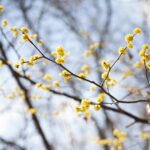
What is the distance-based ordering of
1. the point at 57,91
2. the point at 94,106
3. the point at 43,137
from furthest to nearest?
the point at 43,137 < the point at 57,91 < the point at 94,106

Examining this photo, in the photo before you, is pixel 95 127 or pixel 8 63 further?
pixel 95 127

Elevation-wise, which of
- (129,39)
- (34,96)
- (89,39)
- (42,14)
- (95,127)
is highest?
(89,39)

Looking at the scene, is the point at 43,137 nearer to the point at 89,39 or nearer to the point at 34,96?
the point at 34,96

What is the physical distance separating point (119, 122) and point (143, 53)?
1203 centimetres

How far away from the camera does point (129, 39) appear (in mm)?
2898

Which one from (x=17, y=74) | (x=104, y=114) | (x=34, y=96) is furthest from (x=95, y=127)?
(x=17, y=74)

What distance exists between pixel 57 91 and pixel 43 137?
3140 mm

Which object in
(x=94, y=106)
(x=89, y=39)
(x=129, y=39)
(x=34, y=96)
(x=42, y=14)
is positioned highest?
(x=89, y=39)

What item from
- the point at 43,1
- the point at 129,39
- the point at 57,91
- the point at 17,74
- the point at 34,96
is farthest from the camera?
the point at 43,1

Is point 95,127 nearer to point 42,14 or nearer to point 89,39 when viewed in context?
point 89,39

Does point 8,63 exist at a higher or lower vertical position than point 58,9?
lower

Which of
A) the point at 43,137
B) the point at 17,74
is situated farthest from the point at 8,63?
the point at 43,137

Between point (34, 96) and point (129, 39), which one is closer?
point (129, 39)

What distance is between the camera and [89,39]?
38.2ft
